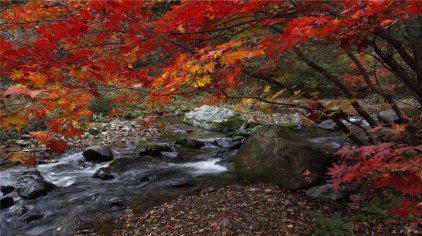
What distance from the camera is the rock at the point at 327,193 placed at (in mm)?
5633

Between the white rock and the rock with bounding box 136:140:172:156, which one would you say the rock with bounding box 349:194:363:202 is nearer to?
the rock with bounding box 136:140:172:156

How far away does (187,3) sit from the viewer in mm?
4461

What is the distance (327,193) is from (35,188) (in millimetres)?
5244

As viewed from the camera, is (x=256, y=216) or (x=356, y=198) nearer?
(x=256, y=216)

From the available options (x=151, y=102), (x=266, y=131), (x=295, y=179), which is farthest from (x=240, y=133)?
(x=151, y=102)

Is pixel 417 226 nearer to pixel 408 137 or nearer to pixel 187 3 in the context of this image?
pixel 408 137

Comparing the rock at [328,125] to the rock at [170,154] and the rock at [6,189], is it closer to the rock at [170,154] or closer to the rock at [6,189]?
the rock at [170,154]

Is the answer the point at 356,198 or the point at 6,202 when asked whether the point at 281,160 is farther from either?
the point at 6,202

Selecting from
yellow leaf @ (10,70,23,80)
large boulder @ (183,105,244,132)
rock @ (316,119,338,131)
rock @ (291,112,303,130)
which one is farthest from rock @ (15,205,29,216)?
rock @ (316,119,338,131)

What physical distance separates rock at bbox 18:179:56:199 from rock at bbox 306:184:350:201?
4855 mm

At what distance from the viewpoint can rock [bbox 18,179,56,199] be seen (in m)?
6.79

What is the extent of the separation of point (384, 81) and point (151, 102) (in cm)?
1275

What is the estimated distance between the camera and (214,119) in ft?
44.7

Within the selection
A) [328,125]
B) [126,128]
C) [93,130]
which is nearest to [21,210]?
[93,130]
